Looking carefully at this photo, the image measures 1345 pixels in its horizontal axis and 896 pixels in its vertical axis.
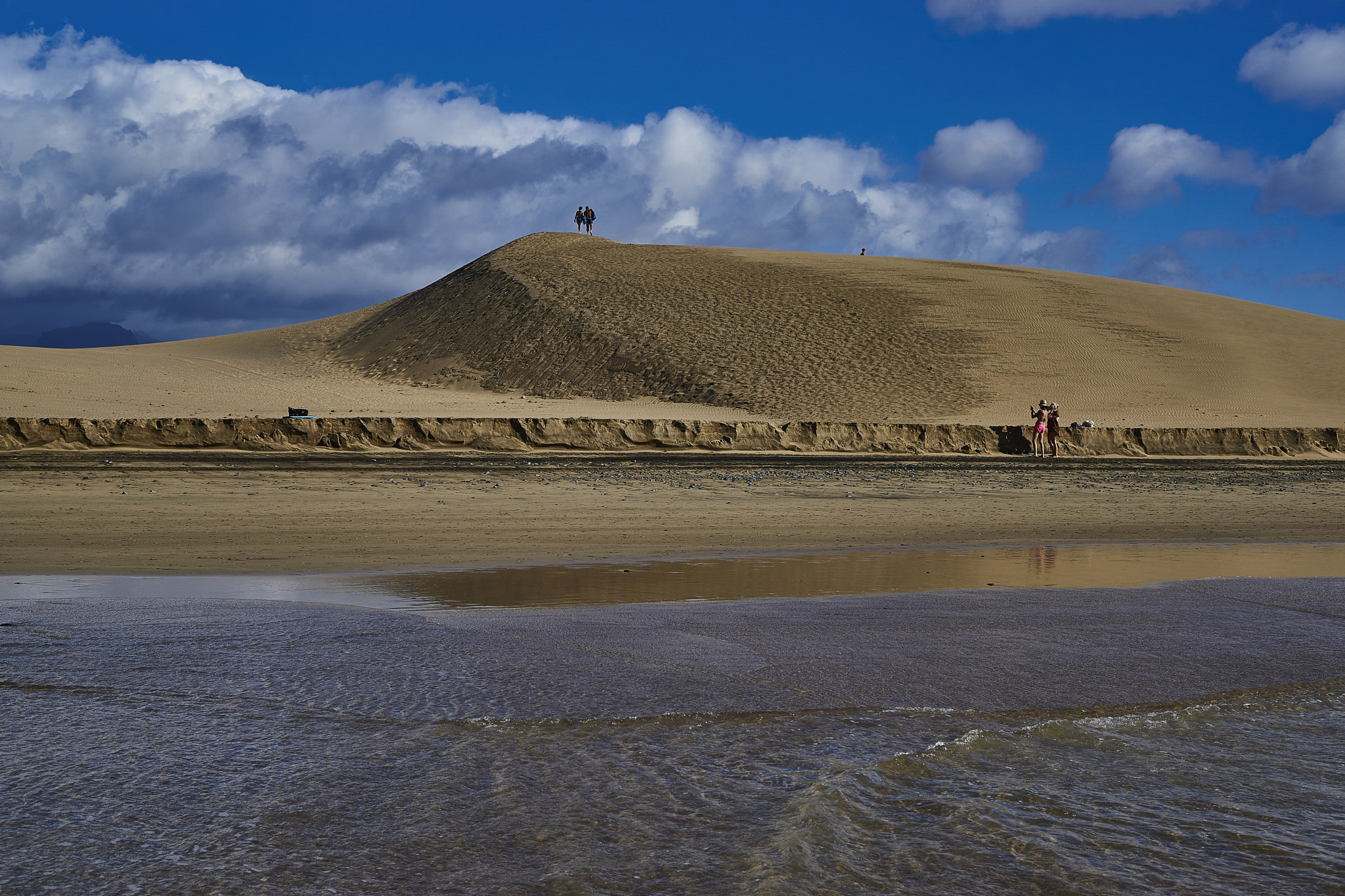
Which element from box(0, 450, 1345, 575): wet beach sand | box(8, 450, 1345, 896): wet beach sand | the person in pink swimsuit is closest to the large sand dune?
the person in pink swimsuit

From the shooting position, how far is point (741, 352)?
54875 mm

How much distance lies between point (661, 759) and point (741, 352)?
5220 cm

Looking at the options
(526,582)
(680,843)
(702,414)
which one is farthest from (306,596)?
(702,414)

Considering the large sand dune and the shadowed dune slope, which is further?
the shadowed dune slope

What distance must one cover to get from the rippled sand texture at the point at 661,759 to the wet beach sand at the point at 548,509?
4287mm

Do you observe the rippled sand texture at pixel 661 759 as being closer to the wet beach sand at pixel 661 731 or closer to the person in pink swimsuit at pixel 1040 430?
the wet beach sand at pixel 661 731

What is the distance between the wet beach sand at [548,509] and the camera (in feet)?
32.2

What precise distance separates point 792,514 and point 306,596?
7598 mm

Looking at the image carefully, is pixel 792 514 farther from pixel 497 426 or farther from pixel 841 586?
pixel 497 426

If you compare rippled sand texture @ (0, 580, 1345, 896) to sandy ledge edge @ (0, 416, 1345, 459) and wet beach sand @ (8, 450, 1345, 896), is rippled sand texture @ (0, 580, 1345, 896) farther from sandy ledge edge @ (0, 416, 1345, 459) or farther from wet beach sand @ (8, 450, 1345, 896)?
sandy ledge edge @ (0, 416, 1345, 459)

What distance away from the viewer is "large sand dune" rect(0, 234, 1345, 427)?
38750 mm

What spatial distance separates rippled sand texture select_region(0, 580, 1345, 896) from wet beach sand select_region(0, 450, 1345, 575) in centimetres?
429

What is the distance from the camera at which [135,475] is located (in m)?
15.4

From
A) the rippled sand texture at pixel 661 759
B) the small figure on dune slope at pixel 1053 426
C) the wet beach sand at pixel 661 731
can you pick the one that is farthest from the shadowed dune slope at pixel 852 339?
the rippled sand texture at pixel 661 759
